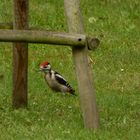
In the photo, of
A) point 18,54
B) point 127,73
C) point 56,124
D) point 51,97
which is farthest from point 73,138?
point 127,73

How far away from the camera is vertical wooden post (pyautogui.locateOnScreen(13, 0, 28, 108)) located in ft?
30.4

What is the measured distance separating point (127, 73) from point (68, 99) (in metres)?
2.09

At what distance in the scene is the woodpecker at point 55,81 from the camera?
1097cm

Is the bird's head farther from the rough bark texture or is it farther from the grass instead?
the rough bark texture

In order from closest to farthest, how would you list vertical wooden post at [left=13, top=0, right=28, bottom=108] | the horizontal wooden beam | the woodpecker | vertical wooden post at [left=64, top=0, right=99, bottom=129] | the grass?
the horizontal wooden beam → vertical wooden post at [left=64, top=0, right=99, bottom=129] → the grass → vertical wooden post at [left=13, top=0, right=28, bottom=108] → the woodpecker

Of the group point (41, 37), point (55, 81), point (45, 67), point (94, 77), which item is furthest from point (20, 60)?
point (94, 77)

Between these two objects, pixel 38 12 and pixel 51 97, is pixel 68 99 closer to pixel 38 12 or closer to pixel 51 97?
pixel 51 97

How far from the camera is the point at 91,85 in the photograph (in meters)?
8.44

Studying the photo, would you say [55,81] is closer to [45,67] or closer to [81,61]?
[45,67]

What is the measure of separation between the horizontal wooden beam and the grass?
3.16ft

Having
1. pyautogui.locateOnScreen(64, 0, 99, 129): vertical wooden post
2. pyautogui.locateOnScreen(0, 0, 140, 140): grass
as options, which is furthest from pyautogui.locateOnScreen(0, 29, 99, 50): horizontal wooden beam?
pyautogui.locateOnScreen(0, 0, 140, 140): grass

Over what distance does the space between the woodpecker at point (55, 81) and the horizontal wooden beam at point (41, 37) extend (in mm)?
2525

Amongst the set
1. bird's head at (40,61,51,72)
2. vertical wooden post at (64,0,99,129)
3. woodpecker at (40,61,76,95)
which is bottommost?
vertical wooden post at (64,0,99,129)

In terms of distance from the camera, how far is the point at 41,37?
825cm
